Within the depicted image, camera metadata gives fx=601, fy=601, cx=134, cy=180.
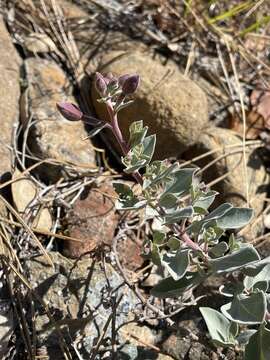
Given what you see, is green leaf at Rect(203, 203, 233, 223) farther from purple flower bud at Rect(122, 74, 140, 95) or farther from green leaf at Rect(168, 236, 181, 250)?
purple flower bud at Rect(122, 74, 140, 95)

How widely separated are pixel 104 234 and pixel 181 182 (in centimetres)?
70

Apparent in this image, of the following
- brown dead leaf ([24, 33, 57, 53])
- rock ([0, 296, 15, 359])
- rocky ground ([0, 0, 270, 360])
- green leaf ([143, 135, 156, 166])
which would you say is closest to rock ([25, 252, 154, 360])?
rocky ground ([0, 0, 270, 360])

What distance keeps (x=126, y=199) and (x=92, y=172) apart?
2.66 feet

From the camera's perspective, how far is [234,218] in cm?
236

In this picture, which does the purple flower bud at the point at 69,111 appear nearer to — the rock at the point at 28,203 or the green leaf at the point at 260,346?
the rock at the point at 28,203

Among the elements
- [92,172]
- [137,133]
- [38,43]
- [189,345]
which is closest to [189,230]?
[137,133]

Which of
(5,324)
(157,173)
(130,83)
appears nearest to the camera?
(130,83)

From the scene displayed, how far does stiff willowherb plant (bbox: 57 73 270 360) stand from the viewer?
7.22 feet

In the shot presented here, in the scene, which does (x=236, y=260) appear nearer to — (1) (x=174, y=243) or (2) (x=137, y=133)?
(1) (x=174, y=243)

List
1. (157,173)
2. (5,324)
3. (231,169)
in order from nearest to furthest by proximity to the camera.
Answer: (157,173) < (5,324) < (231,169)

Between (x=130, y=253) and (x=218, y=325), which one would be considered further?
(x=130, y=253)

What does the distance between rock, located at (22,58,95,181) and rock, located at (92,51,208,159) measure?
18cm

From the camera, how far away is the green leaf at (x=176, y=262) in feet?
7.30

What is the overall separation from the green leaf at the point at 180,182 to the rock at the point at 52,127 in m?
0.84
